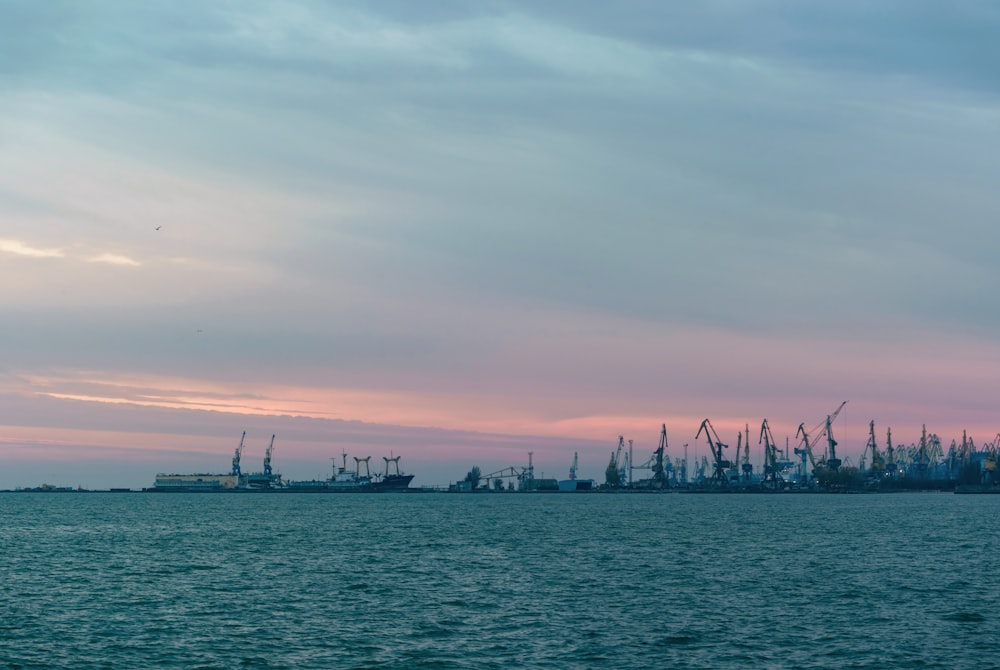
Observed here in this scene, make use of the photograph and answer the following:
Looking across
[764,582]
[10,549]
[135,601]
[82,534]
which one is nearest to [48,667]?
[135,601]

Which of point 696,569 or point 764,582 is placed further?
point 696,569

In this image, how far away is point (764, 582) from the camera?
7256 centimetres

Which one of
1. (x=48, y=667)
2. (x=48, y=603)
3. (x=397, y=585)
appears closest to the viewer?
(x=48, y=667)

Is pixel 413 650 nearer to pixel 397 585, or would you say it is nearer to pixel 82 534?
pixel 397 585

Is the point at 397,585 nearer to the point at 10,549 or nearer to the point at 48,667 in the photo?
the point at 48,667

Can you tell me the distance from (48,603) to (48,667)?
20.5 meters

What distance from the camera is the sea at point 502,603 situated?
153 feet

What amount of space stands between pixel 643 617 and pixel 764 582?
1909 cm

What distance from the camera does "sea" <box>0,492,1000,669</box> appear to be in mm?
46781

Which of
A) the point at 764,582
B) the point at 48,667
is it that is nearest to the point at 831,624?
the point at 764,582

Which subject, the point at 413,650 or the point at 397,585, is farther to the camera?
the point at 397,585

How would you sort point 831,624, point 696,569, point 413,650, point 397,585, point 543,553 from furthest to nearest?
1. point 543,553
2. point 696,569
3. point 397,585
4. point 831,624
5. point 413,650

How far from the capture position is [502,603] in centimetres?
6219

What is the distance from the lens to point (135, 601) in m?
63.9
